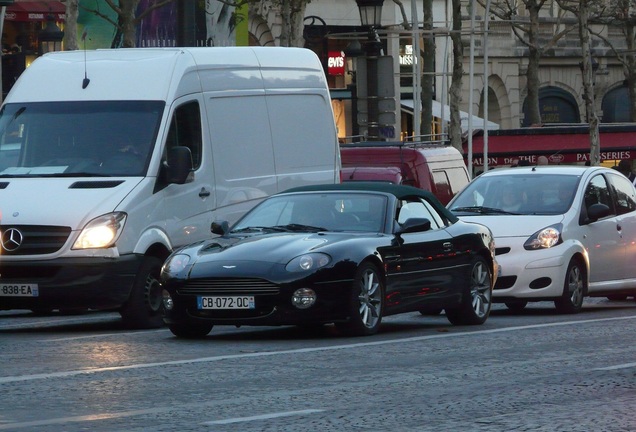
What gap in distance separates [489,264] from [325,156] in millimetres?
Answer: 4099

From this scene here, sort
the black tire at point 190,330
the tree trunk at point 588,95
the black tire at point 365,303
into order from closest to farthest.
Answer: the black tire at point 365,303
the black tire at point 190,330
the tree trunk at point 588,95

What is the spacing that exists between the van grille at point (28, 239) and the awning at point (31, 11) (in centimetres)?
2664

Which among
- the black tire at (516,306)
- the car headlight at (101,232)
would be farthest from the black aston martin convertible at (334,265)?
the black tire at (516,306)

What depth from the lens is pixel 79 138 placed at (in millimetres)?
17266

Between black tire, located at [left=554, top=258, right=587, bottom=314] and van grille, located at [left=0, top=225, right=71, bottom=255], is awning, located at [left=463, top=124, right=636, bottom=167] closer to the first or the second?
black tire, located at [left=554, top=258, right=587, bottom=314]

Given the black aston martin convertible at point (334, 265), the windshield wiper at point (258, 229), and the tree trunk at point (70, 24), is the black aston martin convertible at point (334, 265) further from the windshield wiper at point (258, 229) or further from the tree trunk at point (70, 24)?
the tree trunk at point (70, 24)

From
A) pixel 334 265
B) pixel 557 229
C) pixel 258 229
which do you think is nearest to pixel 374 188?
pixel 258 229

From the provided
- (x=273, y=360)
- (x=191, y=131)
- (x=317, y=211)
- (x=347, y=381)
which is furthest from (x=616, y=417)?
(x=191, y=131)

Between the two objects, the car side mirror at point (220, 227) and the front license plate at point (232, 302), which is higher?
the car side mirror at point (220, 227)

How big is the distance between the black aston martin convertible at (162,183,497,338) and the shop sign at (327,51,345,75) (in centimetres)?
3920

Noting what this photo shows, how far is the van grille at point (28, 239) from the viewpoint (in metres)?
16.1

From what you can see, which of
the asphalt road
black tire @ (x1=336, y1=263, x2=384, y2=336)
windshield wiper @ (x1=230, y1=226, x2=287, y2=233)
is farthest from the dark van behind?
black tire @ (x1=336, y1=263, x2=384, y2=336)

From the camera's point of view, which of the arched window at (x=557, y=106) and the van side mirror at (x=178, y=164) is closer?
the van side mirror at (x=178, y=164)

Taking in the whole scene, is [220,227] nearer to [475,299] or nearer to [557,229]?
[475,299]
